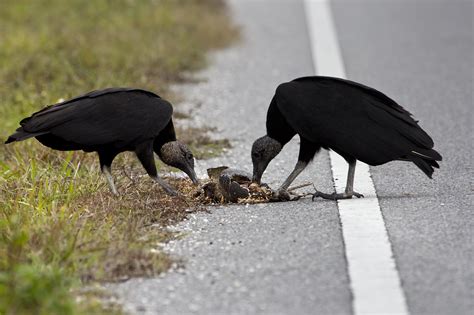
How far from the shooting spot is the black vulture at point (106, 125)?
5414 millimetres

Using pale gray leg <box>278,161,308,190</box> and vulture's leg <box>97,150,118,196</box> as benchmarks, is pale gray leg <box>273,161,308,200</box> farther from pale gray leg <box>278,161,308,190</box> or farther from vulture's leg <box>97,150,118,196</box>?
vulture's leg <box>97,150,118,196</box>

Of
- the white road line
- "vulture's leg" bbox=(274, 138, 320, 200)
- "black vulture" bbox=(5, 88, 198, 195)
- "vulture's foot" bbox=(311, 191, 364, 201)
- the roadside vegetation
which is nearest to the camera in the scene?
the white road line

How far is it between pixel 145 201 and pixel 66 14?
6.82 metres

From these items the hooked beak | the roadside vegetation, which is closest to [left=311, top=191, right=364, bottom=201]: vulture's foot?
the roadside vegetation

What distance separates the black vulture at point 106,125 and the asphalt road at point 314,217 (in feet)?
1.92

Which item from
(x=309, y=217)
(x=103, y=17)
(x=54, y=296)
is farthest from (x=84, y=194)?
(x=103, y=17)

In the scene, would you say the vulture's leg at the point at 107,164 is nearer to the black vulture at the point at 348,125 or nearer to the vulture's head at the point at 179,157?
the vulture's head at the point at 179,157

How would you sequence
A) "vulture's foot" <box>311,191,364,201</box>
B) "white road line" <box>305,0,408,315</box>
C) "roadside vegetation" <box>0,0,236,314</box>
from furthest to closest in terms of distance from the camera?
→ 1. "vulture's foot" <box>311,191,364,201</box>
2. "roadside vegetation" <box>0,0,236,314</box>
3. "white road line" <box>305,0,408,315</box>

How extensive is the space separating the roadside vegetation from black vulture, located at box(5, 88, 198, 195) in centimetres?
19

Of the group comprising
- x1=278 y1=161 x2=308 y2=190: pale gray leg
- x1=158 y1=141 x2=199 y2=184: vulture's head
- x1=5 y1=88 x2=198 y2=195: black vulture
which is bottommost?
x1=278 y1=161 x2=308 y2=190: pale gray leg

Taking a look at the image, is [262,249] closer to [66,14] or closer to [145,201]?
[145,201]

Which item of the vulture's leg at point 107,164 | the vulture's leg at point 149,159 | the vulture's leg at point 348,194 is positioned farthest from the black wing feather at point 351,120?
the vulture's leg at point 107,164

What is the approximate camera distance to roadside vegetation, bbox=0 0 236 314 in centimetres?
427

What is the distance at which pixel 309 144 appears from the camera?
18.9ft
